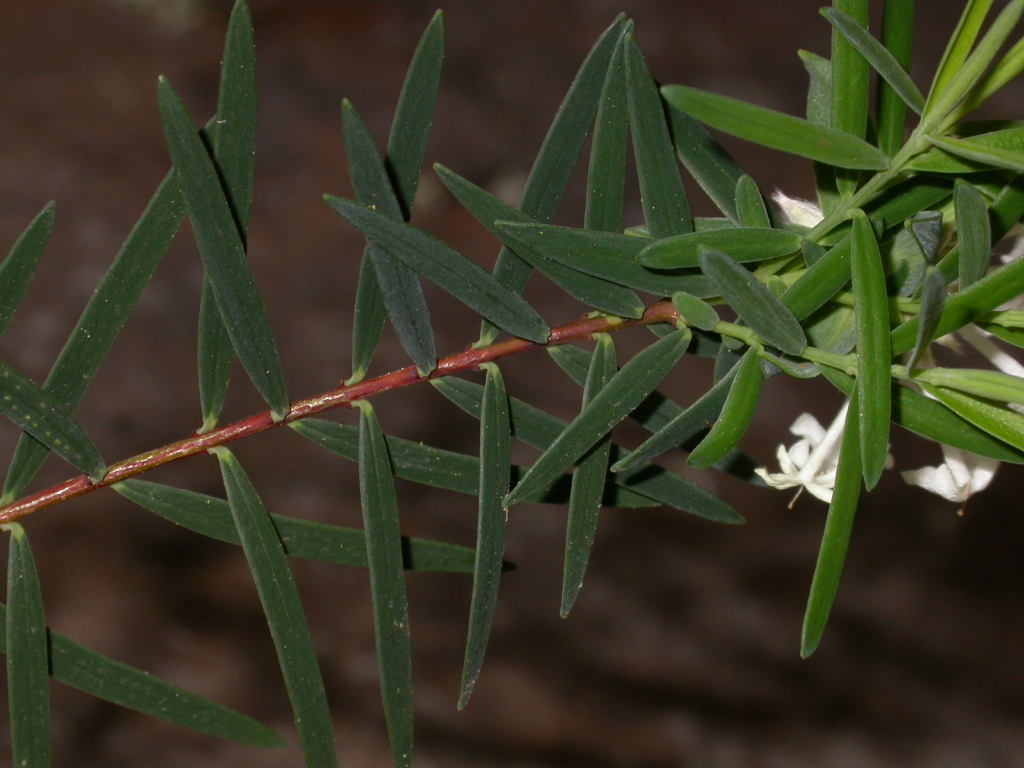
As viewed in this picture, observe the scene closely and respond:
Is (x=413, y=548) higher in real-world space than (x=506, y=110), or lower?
lower

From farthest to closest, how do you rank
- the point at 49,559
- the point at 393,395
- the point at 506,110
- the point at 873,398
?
the point at 506,110
the point at 393,395
the point at 49,559
the point at 873,398

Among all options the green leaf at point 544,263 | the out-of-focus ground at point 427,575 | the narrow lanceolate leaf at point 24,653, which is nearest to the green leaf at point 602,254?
the green leaf at point 544,263

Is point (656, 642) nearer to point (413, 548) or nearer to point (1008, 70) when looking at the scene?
point (413, 548)

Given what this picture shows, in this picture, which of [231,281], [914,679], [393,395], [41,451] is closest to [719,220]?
[231,281]

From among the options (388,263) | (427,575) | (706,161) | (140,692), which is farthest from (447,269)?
(427,575)

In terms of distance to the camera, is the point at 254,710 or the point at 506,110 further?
the point at 506,110

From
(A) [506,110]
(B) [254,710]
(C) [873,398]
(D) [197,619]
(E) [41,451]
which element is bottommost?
(B) [254,710]

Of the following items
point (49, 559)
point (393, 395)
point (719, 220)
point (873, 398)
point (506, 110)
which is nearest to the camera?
point (873, 398)
